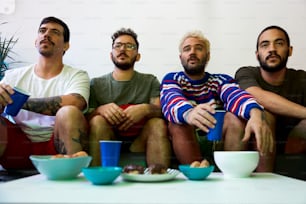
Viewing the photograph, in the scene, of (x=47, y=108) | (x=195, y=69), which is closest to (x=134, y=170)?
(x=47, y=108)

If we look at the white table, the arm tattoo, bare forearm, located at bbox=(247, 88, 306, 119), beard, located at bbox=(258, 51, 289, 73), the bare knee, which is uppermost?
beard, located at bbox=(258, 51, 289, 73)

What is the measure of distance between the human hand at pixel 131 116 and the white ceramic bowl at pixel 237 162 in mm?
501

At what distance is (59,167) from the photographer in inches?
30.1

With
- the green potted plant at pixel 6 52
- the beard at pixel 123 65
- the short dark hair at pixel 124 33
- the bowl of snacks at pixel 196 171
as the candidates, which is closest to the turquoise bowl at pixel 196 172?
the bowl of snacks at pixel 196 171

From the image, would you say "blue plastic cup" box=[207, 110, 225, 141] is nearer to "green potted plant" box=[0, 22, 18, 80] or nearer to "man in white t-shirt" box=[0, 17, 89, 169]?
"man in white t-shirt" box=[0, 17, 89, 169]

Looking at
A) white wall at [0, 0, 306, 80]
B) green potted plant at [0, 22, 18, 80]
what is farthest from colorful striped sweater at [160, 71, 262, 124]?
green potted plant at [0, 22, 18, 80]

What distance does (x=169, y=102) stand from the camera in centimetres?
124

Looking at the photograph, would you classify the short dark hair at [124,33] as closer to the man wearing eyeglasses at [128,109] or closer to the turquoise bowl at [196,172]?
the man wearing eyeglasses at [128,109]

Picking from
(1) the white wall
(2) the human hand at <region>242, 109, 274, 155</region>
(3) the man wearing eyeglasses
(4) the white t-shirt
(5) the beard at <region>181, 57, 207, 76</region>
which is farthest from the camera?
(1) the white wall

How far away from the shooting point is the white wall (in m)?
1.74

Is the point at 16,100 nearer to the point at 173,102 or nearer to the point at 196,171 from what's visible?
the point at 173,102

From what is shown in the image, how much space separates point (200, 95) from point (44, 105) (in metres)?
0.60

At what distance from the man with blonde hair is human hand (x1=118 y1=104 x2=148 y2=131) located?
10cm

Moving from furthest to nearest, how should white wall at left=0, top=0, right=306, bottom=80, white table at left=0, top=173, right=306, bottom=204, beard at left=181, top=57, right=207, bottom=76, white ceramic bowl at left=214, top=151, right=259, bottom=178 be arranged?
white wall at left=0, top=0, right=306, bottom=80 → beard at left=181, top=57, right=207, bottom=76 → white ceramic bowl at left=214, top=151, right=259, bottom=178 → white table at left=0, top=173, right=306, bottom=204
